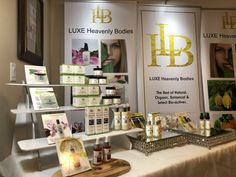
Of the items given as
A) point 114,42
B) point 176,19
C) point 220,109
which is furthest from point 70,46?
point 220,109

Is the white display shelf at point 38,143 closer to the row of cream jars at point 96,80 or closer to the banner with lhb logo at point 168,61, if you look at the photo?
the row of cream jars at point 96,80

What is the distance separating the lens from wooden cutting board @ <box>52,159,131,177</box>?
119 cm

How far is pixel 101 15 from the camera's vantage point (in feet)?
8.83

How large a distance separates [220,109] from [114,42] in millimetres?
1585

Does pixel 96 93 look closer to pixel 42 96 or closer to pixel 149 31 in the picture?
pixel 42 96

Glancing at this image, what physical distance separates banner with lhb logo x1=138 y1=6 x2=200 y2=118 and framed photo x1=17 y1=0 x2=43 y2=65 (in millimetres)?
1212

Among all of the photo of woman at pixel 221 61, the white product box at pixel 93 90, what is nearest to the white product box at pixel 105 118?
the white product box at pixel 93 90

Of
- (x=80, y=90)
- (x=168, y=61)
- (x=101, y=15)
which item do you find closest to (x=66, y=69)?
(x=80, y=90)

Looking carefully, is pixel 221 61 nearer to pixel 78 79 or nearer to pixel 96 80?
pixel 96 80

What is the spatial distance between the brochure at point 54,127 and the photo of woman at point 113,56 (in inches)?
53.9

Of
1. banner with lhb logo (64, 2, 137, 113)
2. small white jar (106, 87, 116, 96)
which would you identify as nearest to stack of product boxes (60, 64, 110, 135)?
small white jar (106, 87, 116, 96)

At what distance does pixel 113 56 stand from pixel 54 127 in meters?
1.55

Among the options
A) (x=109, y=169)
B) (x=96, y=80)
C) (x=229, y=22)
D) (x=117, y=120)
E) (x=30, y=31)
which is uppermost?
(x=229, y=22)

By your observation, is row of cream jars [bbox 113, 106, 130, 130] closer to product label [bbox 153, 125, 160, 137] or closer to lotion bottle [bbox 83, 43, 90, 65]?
product label [bbox 153, 125, 160, 137]
